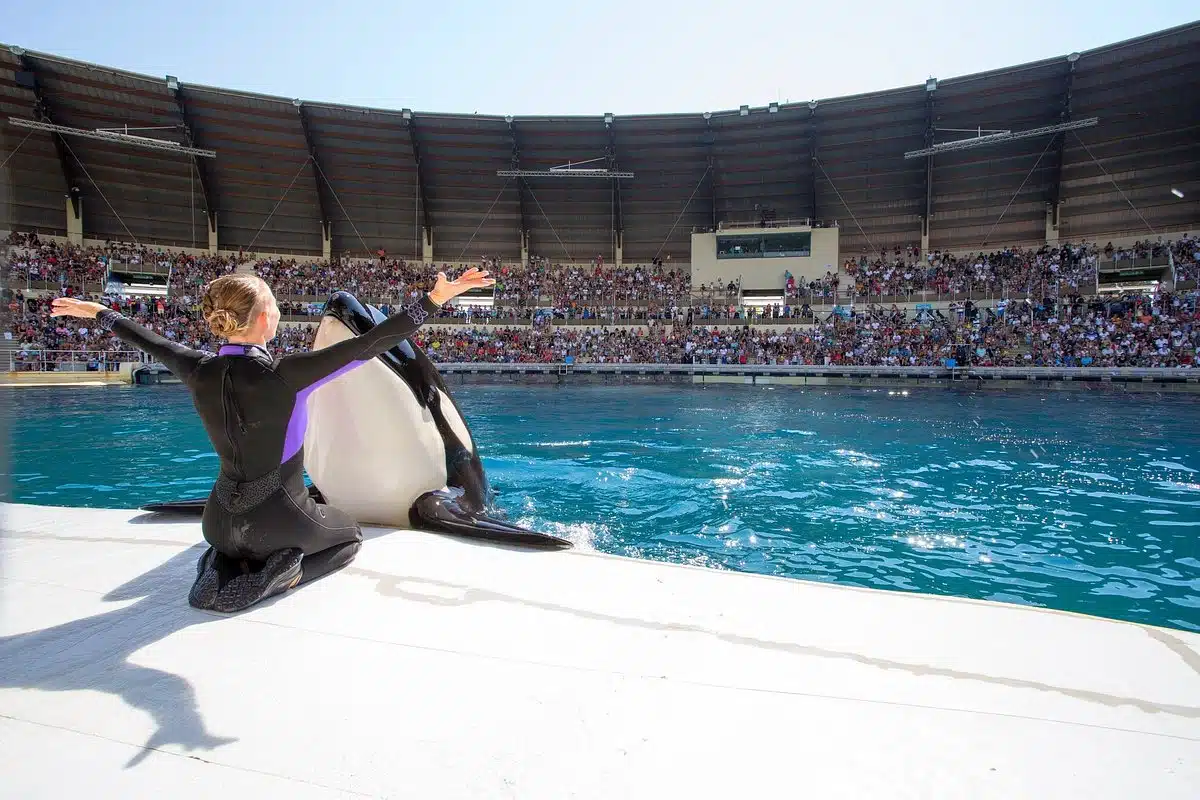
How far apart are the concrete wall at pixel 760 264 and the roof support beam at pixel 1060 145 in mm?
8914

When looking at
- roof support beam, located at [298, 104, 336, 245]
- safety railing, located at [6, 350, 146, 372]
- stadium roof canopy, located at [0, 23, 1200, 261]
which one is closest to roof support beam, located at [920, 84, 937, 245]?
stadium roof canopy, located at [0, 23, 1200, 261]

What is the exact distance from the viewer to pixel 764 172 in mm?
30469

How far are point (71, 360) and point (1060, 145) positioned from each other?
37.9m

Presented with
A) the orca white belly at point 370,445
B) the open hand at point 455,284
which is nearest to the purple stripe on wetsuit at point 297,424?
the open hand at point 455,284

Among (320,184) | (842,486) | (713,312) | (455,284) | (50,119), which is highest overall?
(50,119)

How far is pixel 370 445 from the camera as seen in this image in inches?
138

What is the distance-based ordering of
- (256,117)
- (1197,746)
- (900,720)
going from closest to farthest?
(1197,746) → (900,720) → (256,117)

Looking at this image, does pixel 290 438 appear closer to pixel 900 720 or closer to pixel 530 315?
pixel 900 720

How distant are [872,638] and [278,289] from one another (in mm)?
33463

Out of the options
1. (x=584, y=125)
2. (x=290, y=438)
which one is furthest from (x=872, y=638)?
(x=584, y=125)

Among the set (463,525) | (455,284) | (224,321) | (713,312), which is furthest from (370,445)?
(713,312)

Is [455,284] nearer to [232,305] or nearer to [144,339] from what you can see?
[232,305]

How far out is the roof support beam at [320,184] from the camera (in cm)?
2783

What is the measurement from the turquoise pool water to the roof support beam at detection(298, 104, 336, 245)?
60.7 ft
